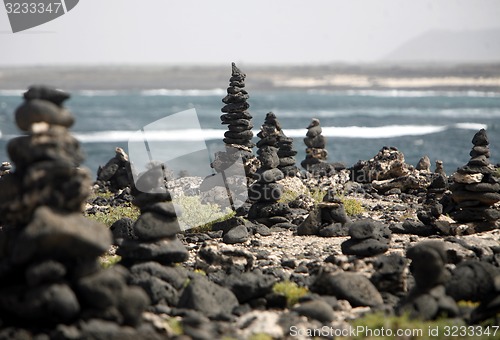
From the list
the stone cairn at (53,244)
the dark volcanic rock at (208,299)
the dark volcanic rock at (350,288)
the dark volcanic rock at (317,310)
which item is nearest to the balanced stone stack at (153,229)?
the dark volcanic rock at (208,299)

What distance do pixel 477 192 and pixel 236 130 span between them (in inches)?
436

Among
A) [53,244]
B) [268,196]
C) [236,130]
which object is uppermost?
[53,244]

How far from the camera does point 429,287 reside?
53.6ft

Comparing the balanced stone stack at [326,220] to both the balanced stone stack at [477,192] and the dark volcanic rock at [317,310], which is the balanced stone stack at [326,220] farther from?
the dark volcanic rock at [317,310]

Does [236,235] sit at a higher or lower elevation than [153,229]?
lower

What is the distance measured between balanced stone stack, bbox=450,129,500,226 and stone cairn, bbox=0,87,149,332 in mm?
14682

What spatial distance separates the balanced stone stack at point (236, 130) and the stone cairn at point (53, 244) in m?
18.0

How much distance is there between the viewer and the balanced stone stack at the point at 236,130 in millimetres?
31922

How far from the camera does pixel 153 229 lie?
18250mm

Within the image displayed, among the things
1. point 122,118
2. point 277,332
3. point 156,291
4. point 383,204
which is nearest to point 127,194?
point 383,204

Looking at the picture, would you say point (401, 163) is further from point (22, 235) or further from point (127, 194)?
point (22, 235)

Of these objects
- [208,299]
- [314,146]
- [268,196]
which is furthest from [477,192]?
[314,146]

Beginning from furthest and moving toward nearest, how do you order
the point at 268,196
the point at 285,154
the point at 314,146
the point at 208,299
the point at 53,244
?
the point at 314,146, the point at 285,154, the point at 268,196, the point at 208,299, the point at 53,244

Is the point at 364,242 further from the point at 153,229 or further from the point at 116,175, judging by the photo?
the point at 116,175
